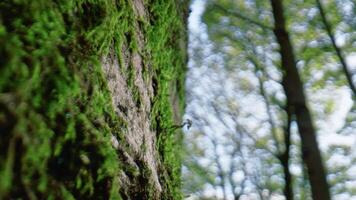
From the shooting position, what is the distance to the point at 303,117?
5477 millimetres

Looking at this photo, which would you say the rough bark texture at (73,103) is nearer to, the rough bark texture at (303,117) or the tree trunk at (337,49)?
the rough bark texture at (303,117)

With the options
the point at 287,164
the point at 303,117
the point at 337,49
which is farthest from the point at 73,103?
the point at 337,49

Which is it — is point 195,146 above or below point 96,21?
above

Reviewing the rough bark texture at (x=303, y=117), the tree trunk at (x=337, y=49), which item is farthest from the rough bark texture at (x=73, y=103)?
the tree trunk at (x=337, y=49)

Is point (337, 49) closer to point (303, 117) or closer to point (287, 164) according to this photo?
point (287, 164)

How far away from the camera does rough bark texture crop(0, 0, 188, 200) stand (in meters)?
0.89

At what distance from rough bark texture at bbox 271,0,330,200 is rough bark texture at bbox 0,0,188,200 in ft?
12.2

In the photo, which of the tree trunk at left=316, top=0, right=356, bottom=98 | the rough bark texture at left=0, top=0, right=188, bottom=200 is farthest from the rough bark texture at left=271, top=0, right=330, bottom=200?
the tree trunk at left=316, top=0, right=356, bottom=98

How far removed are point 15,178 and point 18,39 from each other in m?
0.38

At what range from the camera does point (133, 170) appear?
63.9 inches

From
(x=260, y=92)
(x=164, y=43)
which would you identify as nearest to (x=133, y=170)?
(x=164, y=43)

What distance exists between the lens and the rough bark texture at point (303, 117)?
5.06 meters

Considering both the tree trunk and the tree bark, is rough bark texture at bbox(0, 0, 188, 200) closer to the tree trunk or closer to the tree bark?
the tree bark

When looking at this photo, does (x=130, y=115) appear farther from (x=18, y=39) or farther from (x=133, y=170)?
(x=18, y=39)
